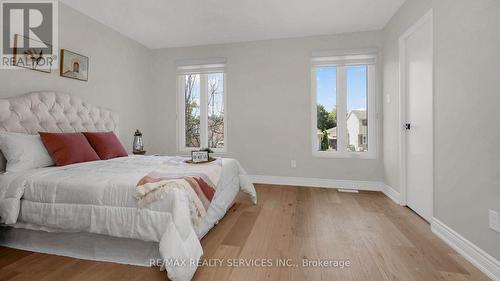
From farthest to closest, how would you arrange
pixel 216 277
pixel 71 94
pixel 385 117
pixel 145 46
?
pixel 145 46 → pixel 385 117 → pixel 71 94 → pixel 216 277

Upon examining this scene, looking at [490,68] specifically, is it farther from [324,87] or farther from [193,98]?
[193,98]

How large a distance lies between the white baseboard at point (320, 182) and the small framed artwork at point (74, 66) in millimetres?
2989

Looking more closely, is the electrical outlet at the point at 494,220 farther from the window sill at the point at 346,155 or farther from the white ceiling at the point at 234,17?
the white ceiling at the point at 234,17

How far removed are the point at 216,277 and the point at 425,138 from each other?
2478 millimetres

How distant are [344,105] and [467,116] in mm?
2115

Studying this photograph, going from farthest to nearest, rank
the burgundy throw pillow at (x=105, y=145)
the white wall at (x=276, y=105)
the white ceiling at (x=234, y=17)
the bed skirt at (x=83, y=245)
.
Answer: the white wall at (x=276, y=105) → the white ceiling at (x=234, y=17) → the burgundy throw pillow at (x=105, y=145) → the bed skirt at (x=83, y=245)

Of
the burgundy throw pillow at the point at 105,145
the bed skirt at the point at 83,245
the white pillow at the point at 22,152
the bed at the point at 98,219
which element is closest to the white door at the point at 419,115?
the bed at the point at 98,219

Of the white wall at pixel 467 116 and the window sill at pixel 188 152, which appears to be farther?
the window sill at pixel 188 152

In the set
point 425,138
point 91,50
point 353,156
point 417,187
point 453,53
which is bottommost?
point 417,187

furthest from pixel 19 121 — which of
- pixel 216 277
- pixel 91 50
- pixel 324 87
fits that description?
pixel 324 87

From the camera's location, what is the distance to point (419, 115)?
2.58 meters

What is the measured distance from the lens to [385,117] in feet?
11.4

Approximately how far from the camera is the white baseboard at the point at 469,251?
1.50 m

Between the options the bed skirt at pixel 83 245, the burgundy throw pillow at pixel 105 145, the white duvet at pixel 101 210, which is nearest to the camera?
the white duvet at pixel 101 210
